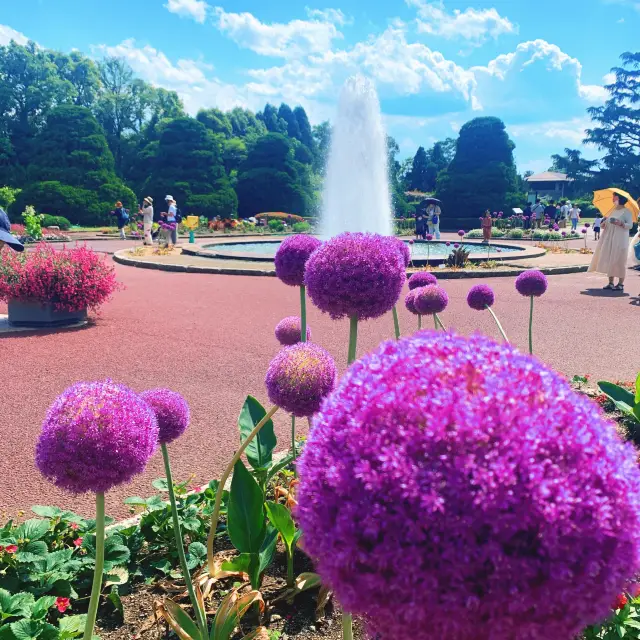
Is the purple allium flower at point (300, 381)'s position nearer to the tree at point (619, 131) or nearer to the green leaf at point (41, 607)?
the green leaf at point (41, 607)

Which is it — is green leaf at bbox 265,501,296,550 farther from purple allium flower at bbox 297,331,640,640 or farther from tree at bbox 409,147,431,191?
tree at bbox 409,147,431,191

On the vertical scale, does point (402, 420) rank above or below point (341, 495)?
above

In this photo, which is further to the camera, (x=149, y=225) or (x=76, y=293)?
(x=149, y=225)

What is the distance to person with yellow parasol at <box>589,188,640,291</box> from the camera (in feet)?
37.3

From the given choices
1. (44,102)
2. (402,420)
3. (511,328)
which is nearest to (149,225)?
(511,328)

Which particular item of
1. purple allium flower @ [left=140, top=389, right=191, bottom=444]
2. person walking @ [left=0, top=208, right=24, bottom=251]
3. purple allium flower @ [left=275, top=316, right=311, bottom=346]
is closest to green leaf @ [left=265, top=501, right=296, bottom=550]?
purple allium flower @ [left=140, top=389, right=191, bottom=444]

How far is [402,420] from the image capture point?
36.4 inches

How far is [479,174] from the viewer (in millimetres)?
42625

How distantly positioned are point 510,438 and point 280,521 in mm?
1747

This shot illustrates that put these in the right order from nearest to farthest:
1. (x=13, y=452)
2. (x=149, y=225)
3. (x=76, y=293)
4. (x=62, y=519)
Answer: (x=62, y=519) < (x=13, y=452) < (x=76, y=293) < (x=149, y=225)

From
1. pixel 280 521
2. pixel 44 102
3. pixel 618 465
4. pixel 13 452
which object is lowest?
pixel 13 452

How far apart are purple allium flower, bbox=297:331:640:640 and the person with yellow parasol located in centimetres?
1195

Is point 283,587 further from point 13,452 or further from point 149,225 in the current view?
point 149,225

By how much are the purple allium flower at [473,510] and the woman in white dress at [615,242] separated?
39.2ft
